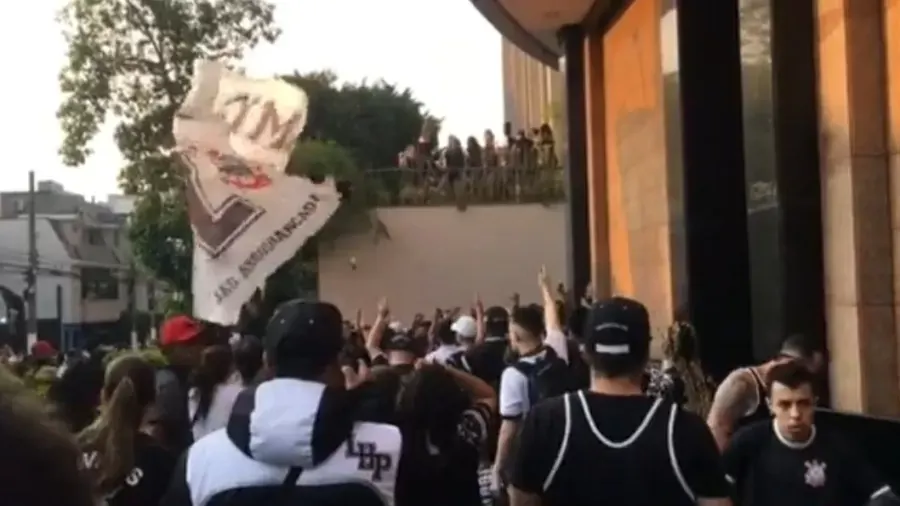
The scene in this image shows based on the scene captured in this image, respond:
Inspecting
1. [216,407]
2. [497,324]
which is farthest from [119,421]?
[497,324]

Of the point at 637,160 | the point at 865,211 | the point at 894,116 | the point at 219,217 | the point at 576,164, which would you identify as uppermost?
the point at 576,164

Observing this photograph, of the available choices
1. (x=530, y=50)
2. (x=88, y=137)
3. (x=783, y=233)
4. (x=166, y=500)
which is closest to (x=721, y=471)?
(x=166, y=500)

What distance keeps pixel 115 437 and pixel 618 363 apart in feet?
5.84

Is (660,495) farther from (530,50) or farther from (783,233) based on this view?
(530,50)

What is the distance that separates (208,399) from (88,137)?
3294 centimetres

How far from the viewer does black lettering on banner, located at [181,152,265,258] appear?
10.9 metres

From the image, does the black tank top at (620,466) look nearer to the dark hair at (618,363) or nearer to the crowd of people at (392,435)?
the crowd of people at (392,435)

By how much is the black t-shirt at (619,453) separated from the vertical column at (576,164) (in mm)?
19636

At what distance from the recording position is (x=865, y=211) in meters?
10.1

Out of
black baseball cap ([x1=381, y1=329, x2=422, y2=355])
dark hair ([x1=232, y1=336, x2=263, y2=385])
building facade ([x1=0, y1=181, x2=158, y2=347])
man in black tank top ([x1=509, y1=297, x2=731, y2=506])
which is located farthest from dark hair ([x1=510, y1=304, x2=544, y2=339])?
building facade ([x1=0, y1=181, x2=158, y2=347])

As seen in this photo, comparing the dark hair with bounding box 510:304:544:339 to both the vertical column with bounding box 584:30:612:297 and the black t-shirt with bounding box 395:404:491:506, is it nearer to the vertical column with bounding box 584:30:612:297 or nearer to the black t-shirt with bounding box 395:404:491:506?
the black t-shirt with bounding box 395:404:491:506

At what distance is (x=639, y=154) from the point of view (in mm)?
19734

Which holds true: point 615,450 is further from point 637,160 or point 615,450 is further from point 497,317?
point 637,160

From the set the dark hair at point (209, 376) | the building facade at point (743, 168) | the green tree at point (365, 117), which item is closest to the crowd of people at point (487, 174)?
the building facade at point (743, 168)
